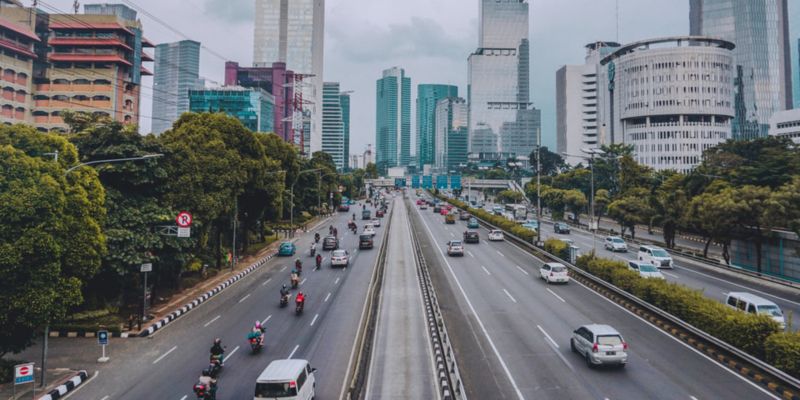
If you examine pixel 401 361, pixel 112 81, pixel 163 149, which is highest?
pixel 112 81

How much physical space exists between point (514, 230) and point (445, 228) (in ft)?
60.1

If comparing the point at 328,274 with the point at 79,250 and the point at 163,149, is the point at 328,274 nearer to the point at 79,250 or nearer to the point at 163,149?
the point at 163,149

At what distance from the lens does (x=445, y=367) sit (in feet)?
59.2

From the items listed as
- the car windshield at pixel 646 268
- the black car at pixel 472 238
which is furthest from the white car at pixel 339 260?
the car windshield at pixel 646 268

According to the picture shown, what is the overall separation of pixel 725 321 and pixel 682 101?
14788 cm

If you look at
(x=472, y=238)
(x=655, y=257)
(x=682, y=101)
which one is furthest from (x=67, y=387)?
(x=682, y=101)

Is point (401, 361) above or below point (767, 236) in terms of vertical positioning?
below

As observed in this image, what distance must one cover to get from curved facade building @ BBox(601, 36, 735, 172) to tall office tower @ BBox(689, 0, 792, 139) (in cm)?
5198

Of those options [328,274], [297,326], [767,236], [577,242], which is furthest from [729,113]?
[297,326]

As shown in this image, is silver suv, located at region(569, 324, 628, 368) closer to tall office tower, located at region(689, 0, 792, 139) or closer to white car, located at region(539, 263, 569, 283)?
white car, located at region(539, 263, 569, 283)

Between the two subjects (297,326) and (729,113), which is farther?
(729,113)

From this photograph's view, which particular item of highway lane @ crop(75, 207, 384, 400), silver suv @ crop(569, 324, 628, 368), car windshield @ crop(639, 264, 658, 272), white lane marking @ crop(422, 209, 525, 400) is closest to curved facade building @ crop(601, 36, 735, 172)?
car windshield @ crop(639, 264, 658, 272)

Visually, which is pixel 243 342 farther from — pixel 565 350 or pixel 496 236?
pixel 496 236

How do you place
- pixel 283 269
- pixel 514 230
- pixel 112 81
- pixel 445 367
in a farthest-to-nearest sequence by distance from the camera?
pixel 112 81 → pixel 514 230 → pixel 283 269 → pixel 445 367
